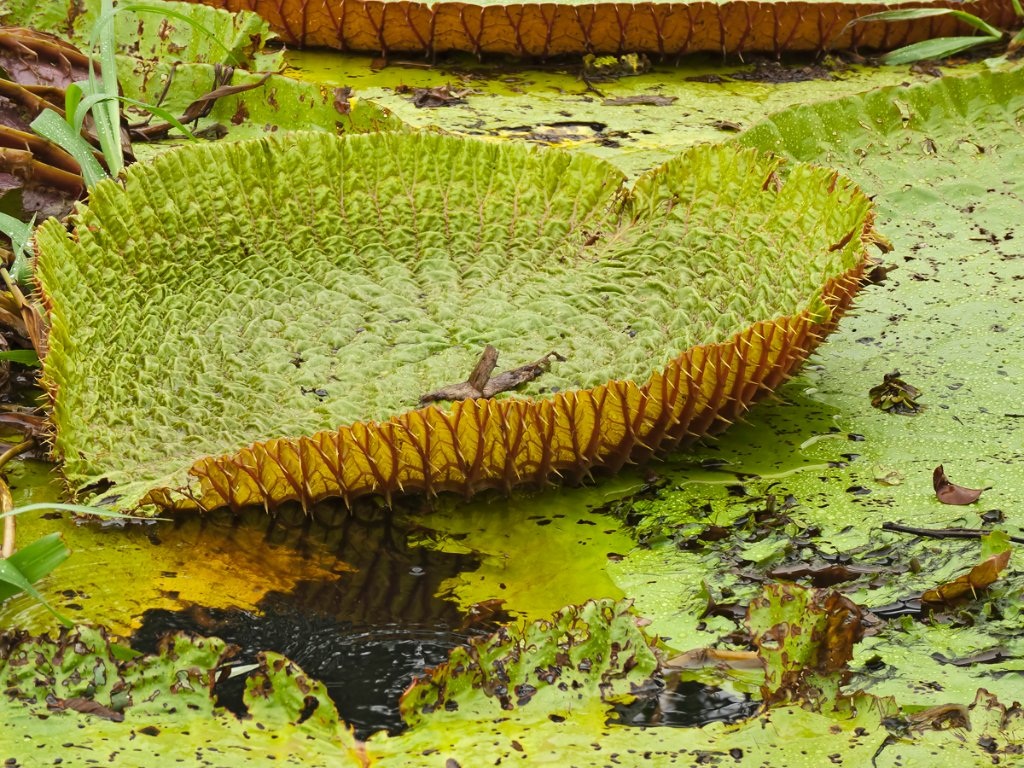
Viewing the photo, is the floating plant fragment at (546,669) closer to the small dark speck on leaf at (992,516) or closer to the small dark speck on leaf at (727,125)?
the small dark speck on leaf at (992,516)

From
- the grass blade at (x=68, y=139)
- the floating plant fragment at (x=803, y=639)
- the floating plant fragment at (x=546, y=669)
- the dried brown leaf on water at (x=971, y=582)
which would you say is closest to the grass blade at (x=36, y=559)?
the floating plant fragment at (x=546, y=669)

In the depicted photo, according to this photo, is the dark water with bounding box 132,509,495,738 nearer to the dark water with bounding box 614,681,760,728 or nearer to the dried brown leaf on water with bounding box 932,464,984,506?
the dark water with bounding box 614,681,760,728

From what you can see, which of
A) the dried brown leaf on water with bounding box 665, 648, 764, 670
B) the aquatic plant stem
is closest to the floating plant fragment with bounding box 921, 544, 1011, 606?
the dried brown leaf on water with bounding box 665, 648, 764, 670

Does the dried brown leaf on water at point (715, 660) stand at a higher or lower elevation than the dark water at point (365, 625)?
higher

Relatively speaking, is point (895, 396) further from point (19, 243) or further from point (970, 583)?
A: point (19, 243)

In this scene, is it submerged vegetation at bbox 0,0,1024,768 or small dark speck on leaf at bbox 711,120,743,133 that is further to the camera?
small dark speck on leaf at bbox 711,120,743,133

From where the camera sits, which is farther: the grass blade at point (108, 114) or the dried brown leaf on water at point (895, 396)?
the grass blade at point (108, 114)

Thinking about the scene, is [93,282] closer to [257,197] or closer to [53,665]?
[257,197]

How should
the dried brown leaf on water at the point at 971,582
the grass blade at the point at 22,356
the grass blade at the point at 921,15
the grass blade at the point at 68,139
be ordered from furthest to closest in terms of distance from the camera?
1. the grass blade at the point at 921,15
2. the grass blade at the point at 68,139
3. the grass blade at the point at 22,356
4. the dried brown leaf on water at the point at 971,582

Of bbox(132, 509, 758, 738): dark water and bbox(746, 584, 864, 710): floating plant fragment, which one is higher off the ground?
bbox(746, 584, 864, 710): floating plant fragment
